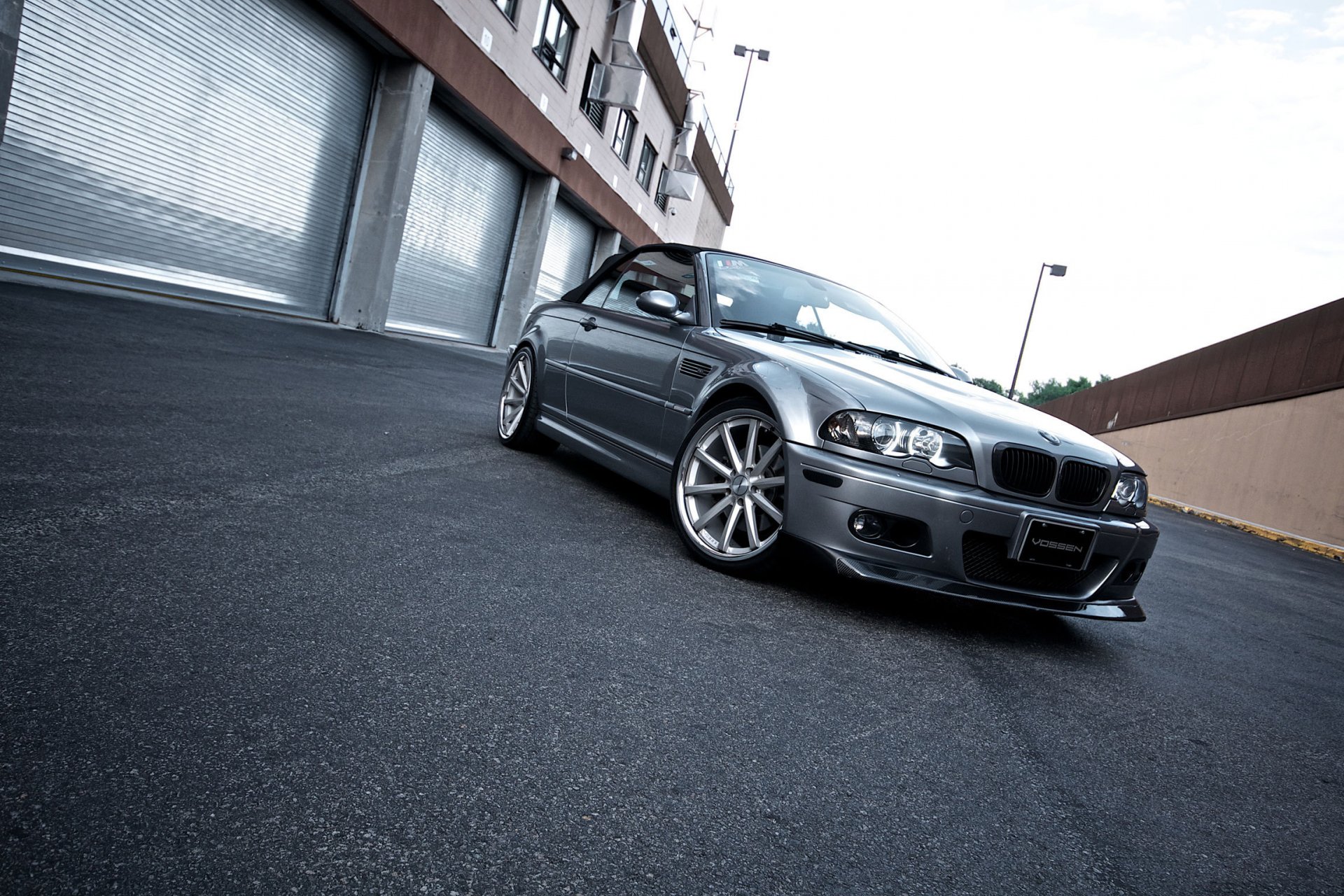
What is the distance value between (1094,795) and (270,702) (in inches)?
77.0

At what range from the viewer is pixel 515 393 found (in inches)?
235

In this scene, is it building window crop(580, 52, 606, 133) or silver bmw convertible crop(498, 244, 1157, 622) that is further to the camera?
building window crop(580, 52, 606, 133)

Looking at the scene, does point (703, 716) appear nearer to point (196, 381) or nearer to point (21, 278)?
point (196, 381)

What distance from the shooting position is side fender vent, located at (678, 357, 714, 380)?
410 centimetres

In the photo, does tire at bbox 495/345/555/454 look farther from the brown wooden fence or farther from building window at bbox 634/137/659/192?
building window at bbox 634/137/659/192

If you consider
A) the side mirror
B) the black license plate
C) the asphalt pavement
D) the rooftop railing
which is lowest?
the asphalt pavement

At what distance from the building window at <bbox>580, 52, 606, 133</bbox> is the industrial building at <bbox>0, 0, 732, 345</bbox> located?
94 mm

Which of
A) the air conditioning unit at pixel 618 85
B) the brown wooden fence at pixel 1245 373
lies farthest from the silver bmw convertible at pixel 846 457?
the air conditioning unit at pixel 618 85

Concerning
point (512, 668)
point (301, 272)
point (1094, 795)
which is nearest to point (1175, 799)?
point (1094, 795)

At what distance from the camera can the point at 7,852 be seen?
1309 mm

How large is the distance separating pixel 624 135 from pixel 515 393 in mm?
20829

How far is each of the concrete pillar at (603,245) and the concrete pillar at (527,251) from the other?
18.8ft

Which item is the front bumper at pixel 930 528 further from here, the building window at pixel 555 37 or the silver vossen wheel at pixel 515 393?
the building window at pixel 555 37

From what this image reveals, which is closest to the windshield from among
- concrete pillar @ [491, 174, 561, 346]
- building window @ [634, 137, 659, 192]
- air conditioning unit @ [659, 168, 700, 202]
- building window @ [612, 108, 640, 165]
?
concrete pillar @ [491, 174, 561, 346]
